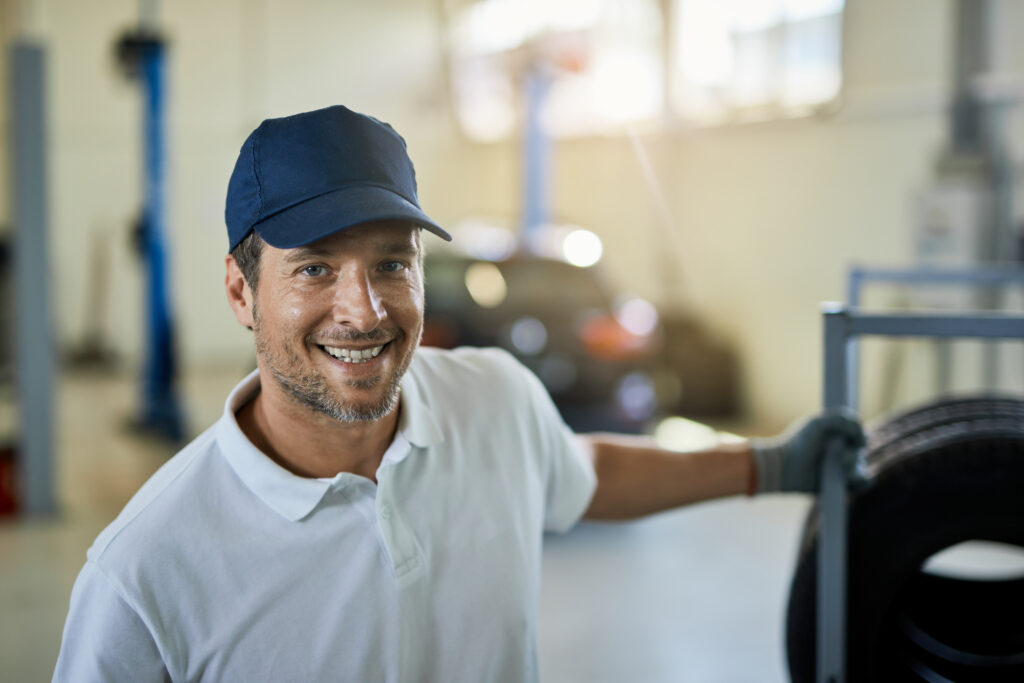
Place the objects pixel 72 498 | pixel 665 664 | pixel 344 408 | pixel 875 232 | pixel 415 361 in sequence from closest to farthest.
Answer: pixel 344 408
pixel 415 361
pixel 665 664
pixel 72 498
pixel 875 232

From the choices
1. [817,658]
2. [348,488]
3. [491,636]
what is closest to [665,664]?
[817,658]

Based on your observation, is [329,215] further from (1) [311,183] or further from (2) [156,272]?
(2) [156,272]

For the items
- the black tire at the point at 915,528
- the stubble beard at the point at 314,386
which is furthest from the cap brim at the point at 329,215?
the black tire at the point at 915,528

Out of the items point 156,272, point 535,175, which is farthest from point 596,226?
point 156,272

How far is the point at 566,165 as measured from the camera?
9711mm

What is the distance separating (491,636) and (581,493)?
14.4 inches

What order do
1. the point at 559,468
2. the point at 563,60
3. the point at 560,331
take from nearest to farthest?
1. the point at 559,468
2. the point at 560,331
3. the point at 563,60

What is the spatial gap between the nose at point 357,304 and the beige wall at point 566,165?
567 cm

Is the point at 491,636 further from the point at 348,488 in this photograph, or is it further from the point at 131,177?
the point at 131,177

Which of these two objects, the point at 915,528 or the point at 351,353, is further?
the point at 915,528

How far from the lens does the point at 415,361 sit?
1555 millimetres

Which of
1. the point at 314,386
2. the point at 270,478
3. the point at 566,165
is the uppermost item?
the point at 566,165

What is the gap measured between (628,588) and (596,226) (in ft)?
19.6

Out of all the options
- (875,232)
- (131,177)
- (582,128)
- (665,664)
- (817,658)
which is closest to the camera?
(817,658)
